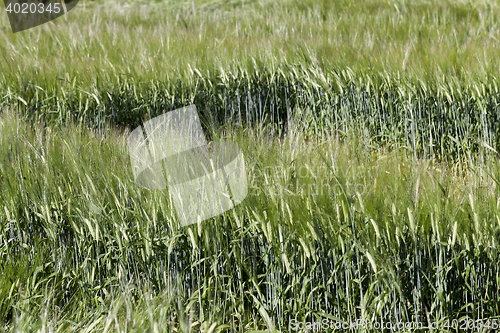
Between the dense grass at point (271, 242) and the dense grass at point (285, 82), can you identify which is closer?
the dense grass at point (271, 242)

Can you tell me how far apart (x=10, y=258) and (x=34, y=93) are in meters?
1.41

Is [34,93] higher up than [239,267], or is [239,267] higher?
[34,93]

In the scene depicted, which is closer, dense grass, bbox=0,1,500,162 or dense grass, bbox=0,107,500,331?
dense grass, bbox=0,107,500,331

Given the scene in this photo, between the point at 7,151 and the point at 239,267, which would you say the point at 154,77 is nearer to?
the point at 7,151

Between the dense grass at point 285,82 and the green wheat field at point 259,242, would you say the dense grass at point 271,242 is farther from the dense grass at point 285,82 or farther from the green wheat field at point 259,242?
the dense grass at point 285,82

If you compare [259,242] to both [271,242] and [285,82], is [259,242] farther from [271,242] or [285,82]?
[285,82]

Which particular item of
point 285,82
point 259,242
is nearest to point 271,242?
point 259,242

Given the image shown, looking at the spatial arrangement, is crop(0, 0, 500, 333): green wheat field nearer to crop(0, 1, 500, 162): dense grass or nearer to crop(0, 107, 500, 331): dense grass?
crop(0, 107, 500, 331): dense grass

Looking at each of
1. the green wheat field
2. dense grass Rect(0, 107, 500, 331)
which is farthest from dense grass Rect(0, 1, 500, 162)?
dense grass Rect(0, 107, 500, 331)

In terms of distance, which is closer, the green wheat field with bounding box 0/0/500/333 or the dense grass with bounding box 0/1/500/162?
the green wheat field with bounding box 0/0/500/333

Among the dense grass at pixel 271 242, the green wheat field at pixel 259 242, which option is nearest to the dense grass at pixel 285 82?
the green wheat field at pixel 259 242

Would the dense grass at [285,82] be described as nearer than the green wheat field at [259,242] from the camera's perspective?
No

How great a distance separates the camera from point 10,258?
1.44 m

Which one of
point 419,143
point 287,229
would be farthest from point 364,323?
point 419,143
